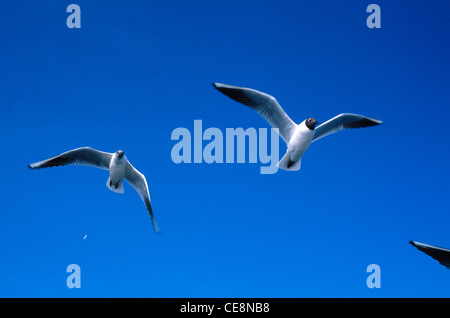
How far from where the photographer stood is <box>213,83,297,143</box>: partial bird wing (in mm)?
4680

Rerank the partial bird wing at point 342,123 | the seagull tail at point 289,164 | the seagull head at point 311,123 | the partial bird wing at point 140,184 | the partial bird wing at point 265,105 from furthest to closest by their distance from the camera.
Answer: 1. the partial bird wing at point 140,184
2. the seagull tail at point 289,164
3. the partial bird wing at point 342,123
4. the seagull head at point 311,123
5. the partial bird wing at point 265,105

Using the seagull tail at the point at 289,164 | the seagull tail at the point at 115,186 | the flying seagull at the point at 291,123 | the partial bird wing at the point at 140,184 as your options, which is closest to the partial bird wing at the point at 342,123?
the flying seagull at the point at 291,123

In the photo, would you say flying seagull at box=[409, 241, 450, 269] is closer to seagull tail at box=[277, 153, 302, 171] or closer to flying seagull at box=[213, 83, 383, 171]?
flying seagull at box=[213, 83, 383, 171]

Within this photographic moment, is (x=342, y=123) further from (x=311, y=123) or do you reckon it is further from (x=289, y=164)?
(x=289, y=164)

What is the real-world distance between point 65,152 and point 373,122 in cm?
349

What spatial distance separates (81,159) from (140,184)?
765 millimetres

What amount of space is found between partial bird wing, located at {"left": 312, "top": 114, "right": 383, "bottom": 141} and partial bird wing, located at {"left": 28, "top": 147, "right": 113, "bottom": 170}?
2.45 meters

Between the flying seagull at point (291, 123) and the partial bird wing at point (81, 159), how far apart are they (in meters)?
1.78

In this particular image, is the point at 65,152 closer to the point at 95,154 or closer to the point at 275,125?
the point at 95,154

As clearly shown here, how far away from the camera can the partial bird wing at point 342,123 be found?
5125 millimetres

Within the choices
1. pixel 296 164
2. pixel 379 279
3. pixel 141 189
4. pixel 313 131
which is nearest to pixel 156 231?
pixel 141 189

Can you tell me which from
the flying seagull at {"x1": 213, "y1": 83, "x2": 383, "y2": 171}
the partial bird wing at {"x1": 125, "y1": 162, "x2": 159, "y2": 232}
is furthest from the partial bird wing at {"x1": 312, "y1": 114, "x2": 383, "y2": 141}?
the partial bird wing at {"x1": 125, "y1": 162, "x2": 159, "y2": 232}

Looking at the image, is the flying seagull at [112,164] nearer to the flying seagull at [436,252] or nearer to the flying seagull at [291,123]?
the flying seagull at [291,123]

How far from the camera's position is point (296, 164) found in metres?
5.25
